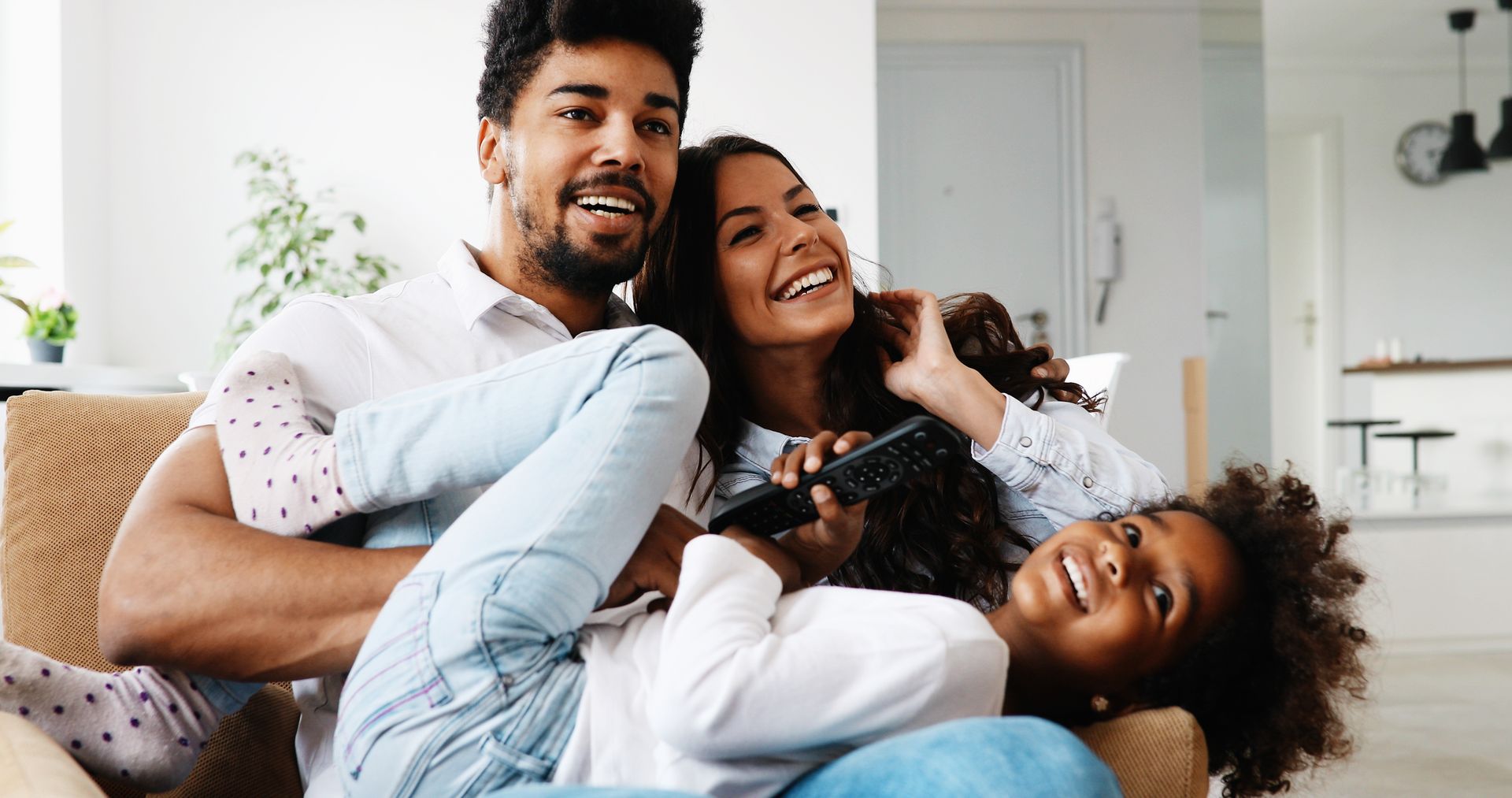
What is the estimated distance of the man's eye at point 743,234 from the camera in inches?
64.7

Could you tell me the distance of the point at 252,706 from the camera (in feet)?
4.47

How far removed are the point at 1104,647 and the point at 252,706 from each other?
0.98 metres

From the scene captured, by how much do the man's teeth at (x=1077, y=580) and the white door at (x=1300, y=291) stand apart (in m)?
6.64

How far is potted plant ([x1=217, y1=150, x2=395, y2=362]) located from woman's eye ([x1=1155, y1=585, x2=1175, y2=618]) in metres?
3.05

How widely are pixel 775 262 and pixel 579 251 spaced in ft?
0.91

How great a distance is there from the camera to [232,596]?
3.40 feet

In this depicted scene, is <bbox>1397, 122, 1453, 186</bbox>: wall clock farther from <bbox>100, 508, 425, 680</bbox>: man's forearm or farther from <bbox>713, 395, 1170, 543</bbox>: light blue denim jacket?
<bbox>100, 508, 425, 680</bbox>: man's forearm

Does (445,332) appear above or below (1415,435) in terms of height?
above

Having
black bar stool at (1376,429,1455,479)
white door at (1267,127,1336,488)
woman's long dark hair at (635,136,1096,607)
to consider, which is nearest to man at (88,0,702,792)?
woman's long dark hair at (635,136,1096,607)

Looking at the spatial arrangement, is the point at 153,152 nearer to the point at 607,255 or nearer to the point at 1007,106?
the point at 607,255

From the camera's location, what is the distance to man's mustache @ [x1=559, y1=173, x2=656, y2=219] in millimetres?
1468

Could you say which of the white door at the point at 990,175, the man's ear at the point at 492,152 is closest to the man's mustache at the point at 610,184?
the man's ear at the point at 492,152

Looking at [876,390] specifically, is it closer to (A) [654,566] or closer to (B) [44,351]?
(A) [654,566]

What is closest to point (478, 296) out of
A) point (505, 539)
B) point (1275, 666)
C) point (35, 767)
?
point (505, 539)
